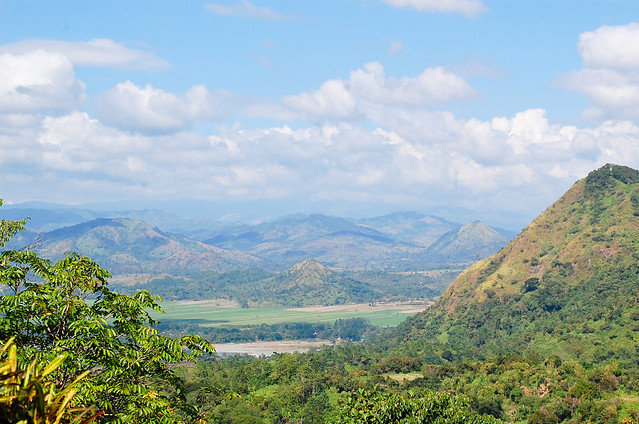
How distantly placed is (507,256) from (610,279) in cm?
3929

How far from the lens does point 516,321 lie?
155250mm

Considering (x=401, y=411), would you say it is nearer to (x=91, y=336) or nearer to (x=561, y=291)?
(x=91, y=336)

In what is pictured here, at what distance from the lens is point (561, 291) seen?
155500 millimetres

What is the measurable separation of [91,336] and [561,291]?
15739cm

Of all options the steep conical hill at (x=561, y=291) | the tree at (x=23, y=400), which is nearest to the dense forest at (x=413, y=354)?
the tree at (x=23, y=400)

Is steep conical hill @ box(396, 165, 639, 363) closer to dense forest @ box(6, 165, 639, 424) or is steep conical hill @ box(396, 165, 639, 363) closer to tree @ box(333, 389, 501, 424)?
dense forest @ box(6, 165, 639, 424)

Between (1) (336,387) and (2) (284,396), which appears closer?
(2) (284,396)

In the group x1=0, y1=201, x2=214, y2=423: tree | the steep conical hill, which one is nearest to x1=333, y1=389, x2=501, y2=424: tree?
x1=0, y1=201, x2=214, y2=423: tree

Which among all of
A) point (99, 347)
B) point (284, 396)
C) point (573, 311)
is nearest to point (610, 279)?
point (573, 311)

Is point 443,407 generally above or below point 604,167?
below

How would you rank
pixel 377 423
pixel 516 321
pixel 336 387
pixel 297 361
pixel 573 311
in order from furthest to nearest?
pixel 516 321 < pixel 573 311 < pixel 297 361 < pixel 336 387 < pixel 377 423

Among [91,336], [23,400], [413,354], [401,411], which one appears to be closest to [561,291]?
[413,354]

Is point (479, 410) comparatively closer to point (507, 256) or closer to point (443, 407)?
point (443, 407)

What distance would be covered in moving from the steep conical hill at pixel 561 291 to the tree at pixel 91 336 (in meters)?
111
